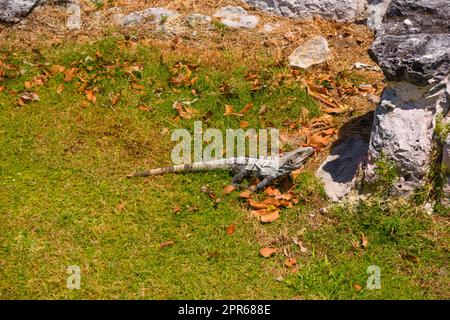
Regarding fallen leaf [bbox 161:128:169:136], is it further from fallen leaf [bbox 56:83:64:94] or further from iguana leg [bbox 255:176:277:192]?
fallen leaf [bbox 56:83:64:94]

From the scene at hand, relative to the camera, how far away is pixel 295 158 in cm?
620

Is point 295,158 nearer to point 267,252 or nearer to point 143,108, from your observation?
point 267,252

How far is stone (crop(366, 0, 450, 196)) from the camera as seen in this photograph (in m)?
5.41

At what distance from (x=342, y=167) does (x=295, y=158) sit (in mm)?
591

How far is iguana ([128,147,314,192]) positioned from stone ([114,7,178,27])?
3.54m

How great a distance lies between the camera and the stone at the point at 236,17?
8867 millimetres

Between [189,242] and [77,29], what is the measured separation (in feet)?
16.5

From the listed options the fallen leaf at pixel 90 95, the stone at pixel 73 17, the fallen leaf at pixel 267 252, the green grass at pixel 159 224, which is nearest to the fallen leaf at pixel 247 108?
the green grass at pixel 159 224

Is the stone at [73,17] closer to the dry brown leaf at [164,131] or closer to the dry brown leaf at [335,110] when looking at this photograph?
the dry brown leaf at [164,131]

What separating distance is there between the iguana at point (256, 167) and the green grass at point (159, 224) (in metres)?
0.12

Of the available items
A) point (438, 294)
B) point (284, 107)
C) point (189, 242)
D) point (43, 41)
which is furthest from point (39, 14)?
point (438, 294)

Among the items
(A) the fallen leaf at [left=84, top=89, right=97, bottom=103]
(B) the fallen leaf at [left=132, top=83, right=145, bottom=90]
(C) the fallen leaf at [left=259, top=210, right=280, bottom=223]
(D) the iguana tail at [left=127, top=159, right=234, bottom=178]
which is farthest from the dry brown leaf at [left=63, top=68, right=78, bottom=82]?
(C) the fallen leaf at [left=259, top=210, right=280, bottom=223]
